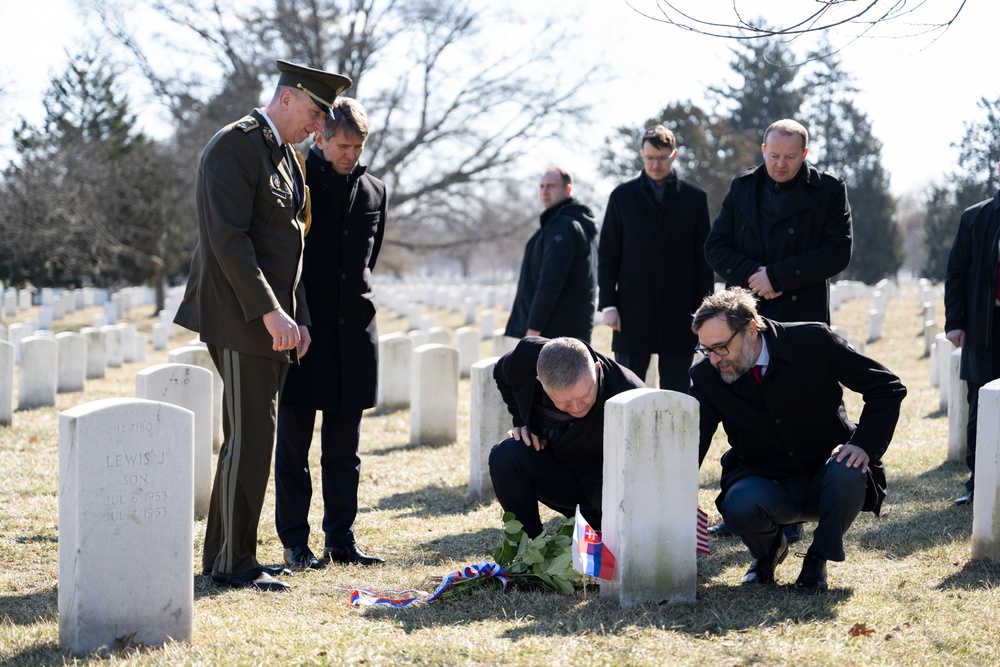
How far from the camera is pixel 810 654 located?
3555 mm

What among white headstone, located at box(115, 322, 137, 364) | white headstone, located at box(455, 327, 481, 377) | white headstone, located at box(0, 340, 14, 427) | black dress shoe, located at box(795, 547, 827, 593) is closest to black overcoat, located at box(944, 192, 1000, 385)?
black dress shoe, located at box(795, 547, 827, 593)

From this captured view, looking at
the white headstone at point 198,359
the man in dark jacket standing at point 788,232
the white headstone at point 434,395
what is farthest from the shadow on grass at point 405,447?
the man in dark jacket standing at point 788,232

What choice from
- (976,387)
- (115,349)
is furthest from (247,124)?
(115,349)

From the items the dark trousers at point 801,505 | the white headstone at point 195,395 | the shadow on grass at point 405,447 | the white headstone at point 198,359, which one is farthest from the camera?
the shadow on grass at point 405,447

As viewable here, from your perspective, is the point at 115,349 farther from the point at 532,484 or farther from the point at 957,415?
the point at 532,484

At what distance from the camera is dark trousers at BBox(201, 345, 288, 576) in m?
4.40

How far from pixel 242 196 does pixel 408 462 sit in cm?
428

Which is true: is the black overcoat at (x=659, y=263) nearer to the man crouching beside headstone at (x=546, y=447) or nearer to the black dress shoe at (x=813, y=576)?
the man crouching beside headstone at (x=546, y=447)

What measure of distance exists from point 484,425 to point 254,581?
262 cm

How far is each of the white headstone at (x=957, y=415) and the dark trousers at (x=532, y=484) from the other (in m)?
3.84

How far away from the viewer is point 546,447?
4.84 meters

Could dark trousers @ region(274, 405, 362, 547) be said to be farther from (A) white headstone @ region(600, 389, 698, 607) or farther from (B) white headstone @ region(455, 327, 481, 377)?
(B) white headstone @ region(455, 327, 481, 377)

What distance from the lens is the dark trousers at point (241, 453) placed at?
14.4ft

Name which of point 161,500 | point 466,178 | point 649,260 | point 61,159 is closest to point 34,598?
point 161,500
